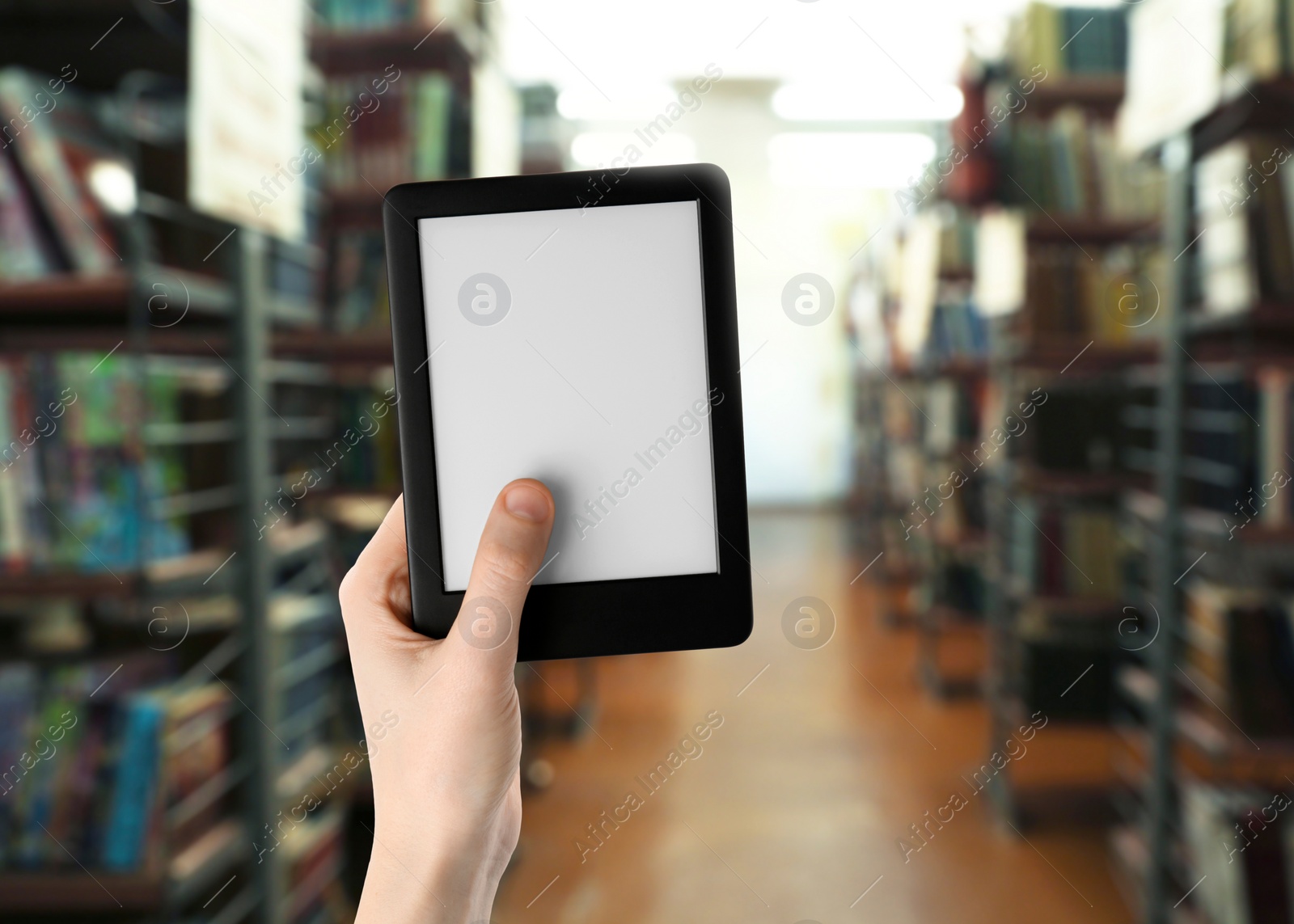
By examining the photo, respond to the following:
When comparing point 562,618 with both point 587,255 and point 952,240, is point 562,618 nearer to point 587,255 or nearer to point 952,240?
point 587,255

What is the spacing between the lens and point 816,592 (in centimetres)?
528

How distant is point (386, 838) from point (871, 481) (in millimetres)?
5790

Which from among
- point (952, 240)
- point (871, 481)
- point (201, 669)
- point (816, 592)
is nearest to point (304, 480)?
point (201, 669)

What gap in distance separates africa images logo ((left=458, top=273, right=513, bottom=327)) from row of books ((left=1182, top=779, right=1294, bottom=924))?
1.70 m

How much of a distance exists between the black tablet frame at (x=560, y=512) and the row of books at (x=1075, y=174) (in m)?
2.52

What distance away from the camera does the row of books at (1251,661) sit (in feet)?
5.24

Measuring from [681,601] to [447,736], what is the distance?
180mm

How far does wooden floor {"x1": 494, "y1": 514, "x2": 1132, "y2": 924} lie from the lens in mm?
2119

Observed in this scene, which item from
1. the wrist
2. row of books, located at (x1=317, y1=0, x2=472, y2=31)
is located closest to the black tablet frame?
the wrist

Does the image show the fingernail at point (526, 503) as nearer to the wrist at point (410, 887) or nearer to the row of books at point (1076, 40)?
the wrist at point (410, 887)

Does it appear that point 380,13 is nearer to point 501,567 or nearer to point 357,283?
→ point 357,283

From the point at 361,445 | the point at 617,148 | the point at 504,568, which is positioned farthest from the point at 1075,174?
the point at 617,148

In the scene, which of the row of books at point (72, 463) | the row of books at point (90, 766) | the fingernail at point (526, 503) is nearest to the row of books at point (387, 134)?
the row of books at point (72, 463)

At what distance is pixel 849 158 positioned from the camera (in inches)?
291
